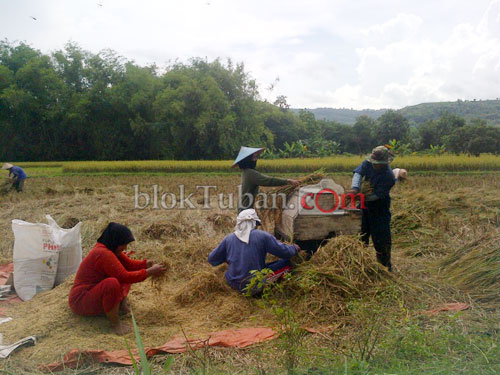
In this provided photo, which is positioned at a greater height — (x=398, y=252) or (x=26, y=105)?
(x=26, y=105)

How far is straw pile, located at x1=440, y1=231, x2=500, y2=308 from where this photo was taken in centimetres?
359

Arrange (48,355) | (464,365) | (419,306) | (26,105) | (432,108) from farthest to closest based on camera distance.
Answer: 1. (432,108)
2. (26,105)
3. (419,306)
4. (48,355)
5. (464,365)

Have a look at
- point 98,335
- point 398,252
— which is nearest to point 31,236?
point 98,335

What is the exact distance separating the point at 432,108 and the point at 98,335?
75.6m

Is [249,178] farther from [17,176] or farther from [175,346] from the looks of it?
[17,176]

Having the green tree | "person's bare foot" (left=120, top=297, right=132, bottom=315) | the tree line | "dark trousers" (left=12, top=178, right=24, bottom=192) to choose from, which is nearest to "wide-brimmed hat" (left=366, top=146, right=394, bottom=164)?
"person's bare foot" (left=120, top=297, right=132, bottom=315)

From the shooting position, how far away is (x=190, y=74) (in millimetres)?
30141

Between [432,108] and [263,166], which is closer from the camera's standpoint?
[263,166]

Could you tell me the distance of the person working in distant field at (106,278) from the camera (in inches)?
119

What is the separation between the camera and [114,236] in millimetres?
3090

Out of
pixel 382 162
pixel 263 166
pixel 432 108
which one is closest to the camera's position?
pixel 382 162

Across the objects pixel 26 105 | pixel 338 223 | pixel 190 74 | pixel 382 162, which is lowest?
pixel 338 223

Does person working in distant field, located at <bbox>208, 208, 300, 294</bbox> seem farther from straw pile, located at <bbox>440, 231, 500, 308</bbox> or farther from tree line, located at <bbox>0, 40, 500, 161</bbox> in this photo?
tree line, located at <bbox>0, 40, 500, 161</bbox>

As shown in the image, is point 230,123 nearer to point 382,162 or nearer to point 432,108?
point 382,162
